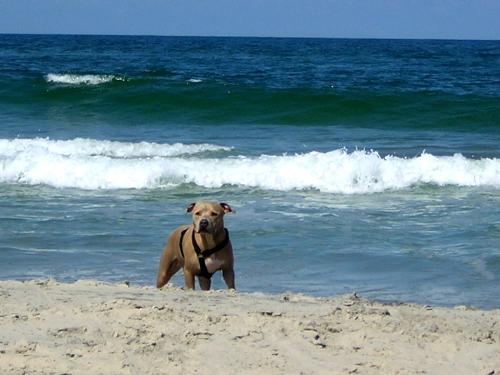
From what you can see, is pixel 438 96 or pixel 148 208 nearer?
pixel 148 208

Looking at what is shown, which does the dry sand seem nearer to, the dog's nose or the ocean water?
the dog's nose

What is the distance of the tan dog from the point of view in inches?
260

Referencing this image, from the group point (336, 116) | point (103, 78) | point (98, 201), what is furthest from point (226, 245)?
point (103, 78)

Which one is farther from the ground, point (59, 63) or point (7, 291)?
point (59, 63)

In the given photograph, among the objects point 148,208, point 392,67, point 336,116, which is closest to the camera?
point 148,208

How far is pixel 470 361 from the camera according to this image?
4.74m

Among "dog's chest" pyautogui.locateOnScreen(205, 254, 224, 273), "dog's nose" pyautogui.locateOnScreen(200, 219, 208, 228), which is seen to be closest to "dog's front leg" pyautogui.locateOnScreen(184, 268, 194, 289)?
"dog's chest" pyautogui.locateOnScreen(205, 254, 224, 273)

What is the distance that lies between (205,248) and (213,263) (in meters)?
0.12

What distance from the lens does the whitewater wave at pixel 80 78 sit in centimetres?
2624

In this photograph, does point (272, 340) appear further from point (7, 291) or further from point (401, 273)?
point (401, 273)

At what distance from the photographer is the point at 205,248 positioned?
6.62 meters

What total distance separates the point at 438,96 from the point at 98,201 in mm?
13177

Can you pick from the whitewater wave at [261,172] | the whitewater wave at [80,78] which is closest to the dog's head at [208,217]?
the whitewater wave at [261,172]

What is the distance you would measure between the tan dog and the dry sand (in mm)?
818
